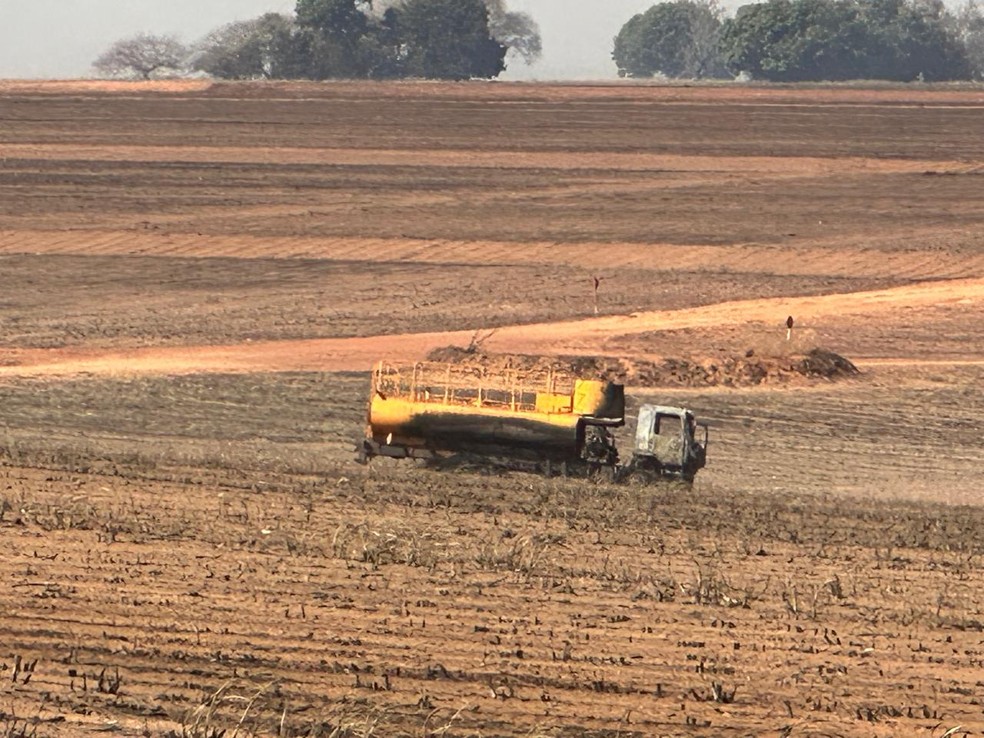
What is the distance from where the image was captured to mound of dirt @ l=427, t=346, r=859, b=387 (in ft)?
91.8

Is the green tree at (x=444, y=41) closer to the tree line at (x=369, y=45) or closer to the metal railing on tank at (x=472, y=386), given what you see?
the tree line at (x=369, y=45)

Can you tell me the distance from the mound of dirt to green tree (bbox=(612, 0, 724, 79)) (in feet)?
456

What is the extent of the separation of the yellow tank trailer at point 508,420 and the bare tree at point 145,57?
125004 mm

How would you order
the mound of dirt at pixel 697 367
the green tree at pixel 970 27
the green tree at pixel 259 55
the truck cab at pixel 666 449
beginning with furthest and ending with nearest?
the green tree at pixel 970 27, the green tree at pixel 259 55, the mound of dirt at pixel 697 367, the truck cab at pixel 666 449

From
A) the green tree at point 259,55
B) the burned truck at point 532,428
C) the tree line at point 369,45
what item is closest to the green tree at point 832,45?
the tree line at point 369,45

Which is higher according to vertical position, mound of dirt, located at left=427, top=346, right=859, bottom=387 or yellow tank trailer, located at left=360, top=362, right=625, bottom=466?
yellow tank trailer, located at left=360, top=362, right=625, bottom=466

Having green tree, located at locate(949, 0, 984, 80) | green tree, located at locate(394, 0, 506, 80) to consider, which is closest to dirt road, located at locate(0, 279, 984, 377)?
green tree, located at locate(394, 0, 506, 80)

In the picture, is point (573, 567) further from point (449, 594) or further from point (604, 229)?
point (604, 229)

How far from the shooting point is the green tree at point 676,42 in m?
168

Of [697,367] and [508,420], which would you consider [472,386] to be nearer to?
[508,420]

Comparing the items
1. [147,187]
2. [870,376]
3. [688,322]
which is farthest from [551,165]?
[870,376]

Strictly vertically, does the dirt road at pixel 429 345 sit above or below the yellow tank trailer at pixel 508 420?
below

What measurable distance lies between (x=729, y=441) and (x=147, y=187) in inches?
1235

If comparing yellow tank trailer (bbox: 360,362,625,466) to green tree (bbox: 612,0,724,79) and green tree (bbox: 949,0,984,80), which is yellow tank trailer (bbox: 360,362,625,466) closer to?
green tree (bbox: 612,0,724,79)
